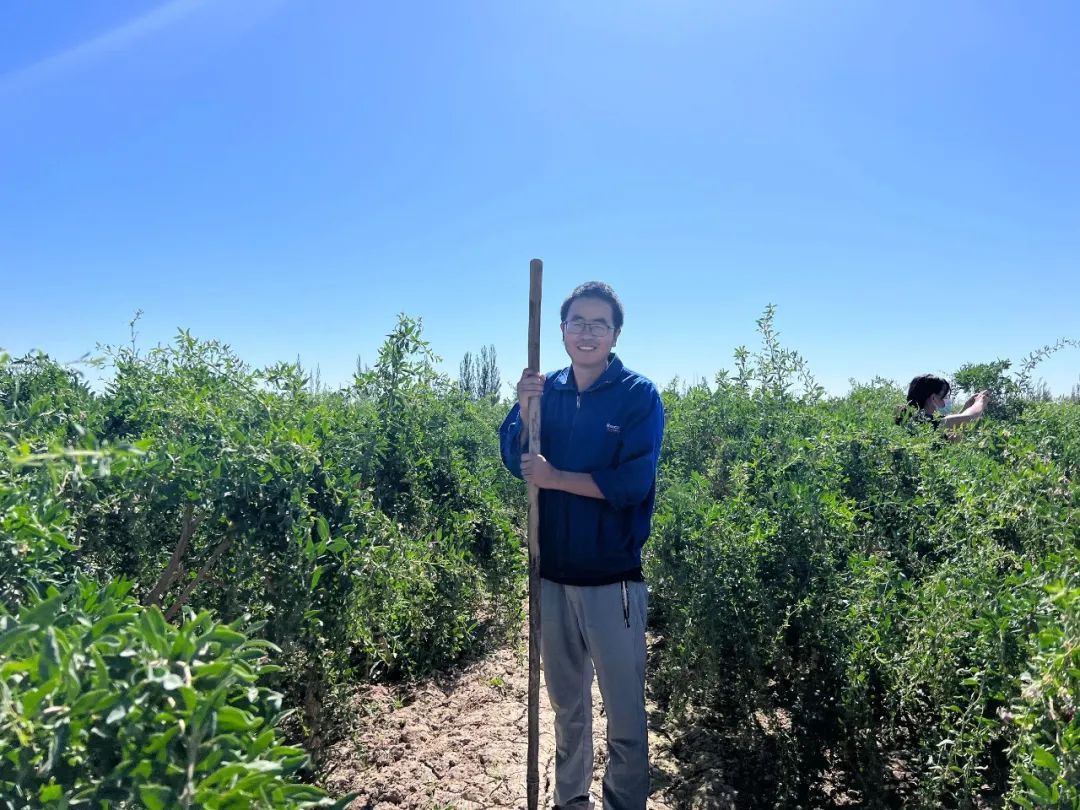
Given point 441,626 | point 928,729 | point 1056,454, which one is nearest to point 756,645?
point 928,729

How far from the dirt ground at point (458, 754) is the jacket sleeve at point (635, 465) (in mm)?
1516

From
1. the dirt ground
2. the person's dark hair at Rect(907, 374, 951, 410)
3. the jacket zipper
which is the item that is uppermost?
the person's dark hair at Rect(907, 374, 951, 410)

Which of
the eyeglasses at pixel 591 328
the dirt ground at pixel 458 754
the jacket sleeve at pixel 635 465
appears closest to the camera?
the jacket sleeve at pixel 635 465

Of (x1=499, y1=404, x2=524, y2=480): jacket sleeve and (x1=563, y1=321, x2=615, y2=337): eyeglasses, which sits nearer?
(x1=563, y1=321, x2=615, y2=337): eyeglasses

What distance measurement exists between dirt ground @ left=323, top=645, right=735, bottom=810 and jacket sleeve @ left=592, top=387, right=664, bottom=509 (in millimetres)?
1516

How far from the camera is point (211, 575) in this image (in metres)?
2.50

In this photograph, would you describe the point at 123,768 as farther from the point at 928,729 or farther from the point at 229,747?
the point at 928,729

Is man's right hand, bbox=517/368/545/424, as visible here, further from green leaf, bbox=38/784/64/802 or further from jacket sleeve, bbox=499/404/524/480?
green leaf, bbox=38/784/64/802

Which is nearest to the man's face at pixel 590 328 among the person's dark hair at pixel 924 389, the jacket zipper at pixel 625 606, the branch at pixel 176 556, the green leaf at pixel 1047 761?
the jacket zipper at pixel 625 606

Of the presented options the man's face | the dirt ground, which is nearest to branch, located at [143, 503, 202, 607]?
the dirt ground

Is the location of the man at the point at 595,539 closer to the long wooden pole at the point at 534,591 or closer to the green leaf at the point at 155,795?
the long wooden pole at the point at 534,591

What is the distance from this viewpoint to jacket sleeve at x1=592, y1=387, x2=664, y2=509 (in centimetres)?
257

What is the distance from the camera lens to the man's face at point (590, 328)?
2762 mm

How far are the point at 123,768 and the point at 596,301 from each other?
225 cm
